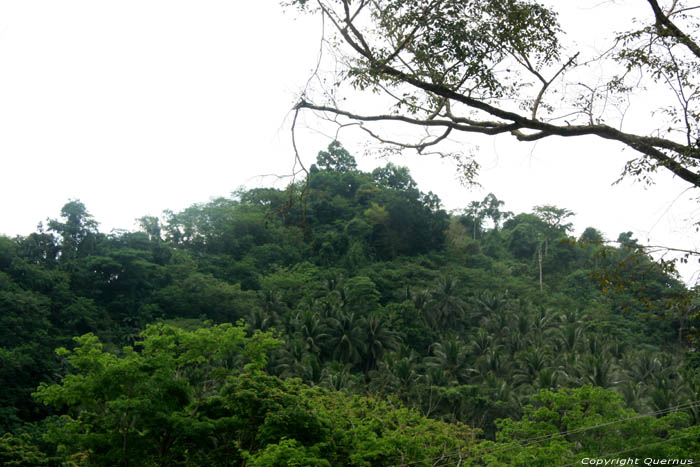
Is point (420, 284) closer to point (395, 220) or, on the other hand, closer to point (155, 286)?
point (395, 220)

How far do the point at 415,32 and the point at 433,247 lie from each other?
118ft

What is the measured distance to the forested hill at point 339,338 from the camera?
11.0 metres

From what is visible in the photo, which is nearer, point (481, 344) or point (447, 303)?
point (481, 344)

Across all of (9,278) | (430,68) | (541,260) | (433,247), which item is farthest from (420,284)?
(430,68)

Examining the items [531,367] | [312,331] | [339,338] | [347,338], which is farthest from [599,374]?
[312,331]

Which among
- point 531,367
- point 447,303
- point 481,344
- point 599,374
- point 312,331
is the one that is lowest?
point 599,374

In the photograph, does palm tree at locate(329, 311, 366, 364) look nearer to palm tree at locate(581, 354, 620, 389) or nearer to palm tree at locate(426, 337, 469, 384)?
palm tree at locate(426, 337, 469, 384)

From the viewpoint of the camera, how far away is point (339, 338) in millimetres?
28781

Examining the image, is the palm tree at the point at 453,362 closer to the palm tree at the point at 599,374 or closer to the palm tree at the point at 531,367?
the palm tree at the point at 531,367

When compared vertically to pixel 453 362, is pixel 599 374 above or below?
below

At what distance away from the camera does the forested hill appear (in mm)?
11039

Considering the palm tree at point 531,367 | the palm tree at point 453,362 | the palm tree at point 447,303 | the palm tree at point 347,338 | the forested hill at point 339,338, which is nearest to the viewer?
the forested hill at point 339,338

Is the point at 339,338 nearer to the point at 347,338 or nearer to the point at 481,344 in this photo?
the point at 347,338

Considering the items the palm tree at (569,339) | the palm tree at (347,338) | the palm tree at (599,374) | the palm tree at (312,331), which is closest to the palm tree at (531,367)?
the palm tree at (599,374)
